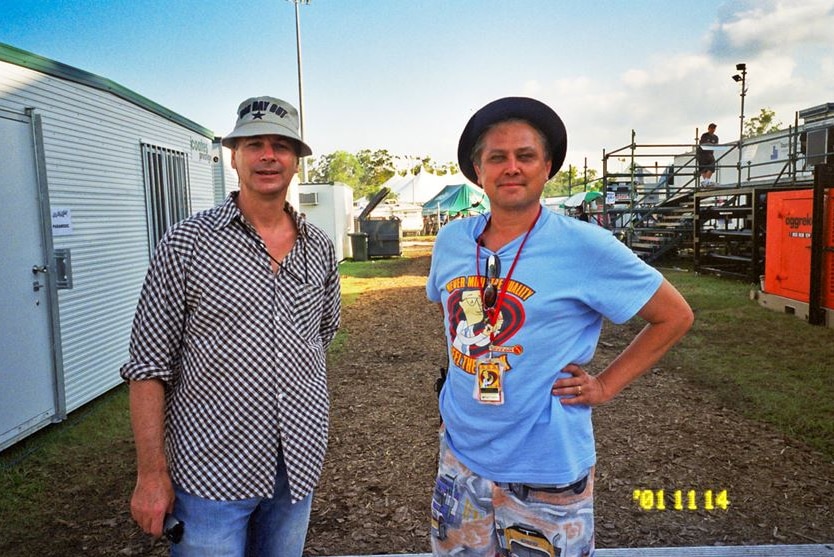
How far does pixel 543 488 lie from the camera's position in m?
1.75

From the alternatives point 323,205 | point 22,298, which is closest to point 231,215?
point 22,298

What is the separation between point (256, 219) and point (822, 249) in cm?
933

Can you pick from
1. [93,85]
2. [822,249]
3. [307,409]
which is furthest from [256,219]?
[822,249]

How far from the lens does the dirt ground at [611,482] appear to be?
3412 millimetres

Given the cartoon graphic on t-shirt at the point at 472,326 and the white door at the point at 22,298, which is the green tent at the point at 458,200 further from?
the cartoon graphic on t-shirt at the point at 472,326

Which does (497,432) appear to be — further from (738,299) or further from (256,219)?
(738,299)

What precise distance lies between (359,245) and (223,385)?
69.8 feet

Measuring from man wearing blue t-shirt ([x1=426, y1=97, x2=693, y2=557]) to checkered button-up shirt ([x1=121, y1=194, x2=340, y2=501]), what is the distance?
0.53 meters

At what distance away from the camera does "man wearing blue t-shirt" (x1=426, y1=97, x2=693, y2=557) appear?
68.6 inches

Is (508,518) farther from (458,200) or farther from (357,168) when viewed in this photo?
(357,168)

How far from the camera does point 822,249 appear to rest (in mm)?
8656

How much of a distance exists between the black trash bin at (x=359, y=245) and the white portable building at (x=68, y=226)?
1521 cm
